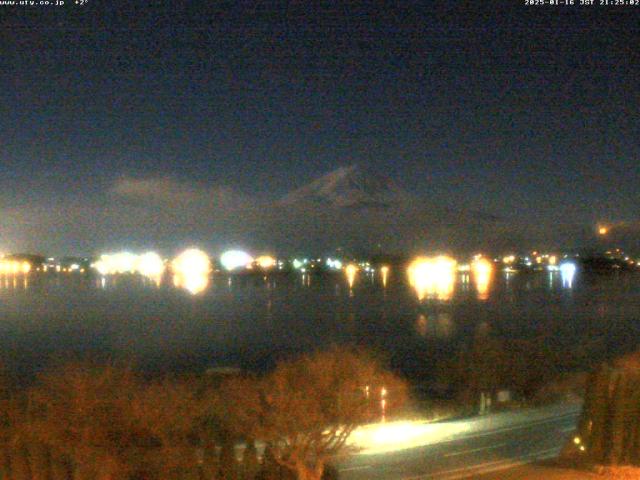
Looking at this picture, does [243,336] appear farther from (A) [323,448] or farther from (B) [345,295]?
(A) [323,448]

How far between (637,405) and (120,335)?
3413 cm

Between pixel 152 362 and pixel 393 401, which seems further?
pixel 152 362

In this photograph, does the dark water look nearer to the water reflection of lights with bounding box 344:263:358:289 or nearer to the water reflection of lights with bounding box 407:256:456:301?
the water reflection of lights with bounding box 407:256:456:301

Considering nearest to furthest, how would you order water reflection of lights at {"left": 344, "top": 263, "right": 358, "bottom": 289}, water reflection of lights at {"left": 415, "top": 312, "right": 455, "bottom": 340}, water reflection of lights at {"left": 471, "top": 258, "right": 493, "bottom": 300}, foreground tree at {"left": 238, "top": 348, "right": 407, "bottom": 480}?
1. foreground tree at {"left": 238, "top": 348, "right": 407, "bottom": 480}
2. water reflection of lights at {"left": 415, "top": 312, "right": 455, "bottom": 340}
3. water reflection of lights at {"left": 344, "top": 263, "right": 358, "bottom": 289}
4. water reflection of lights at {"left": 471, "top": 258, "right": 493, "bottom": 300}

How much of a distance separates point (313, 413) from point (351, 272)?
93.7m

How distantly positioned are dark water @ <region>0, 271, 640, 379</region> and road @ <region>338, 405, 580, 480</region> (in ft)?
39.3

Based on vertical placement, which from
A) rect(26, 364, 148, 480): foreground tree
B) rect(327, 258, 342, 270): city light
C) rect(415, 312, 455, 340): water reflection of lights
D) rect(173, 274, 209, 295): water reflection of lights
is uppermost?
rect(327, 258, 342, 270): city light

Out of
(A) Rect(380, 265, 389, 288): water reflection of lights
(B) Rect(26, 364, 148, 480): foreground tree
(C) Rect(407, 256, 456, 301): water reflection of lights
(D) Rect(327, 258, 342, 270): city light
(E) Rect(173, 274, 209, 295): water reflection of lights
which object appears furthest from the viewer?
(D) Rect(327, 258, 342, 270): city light

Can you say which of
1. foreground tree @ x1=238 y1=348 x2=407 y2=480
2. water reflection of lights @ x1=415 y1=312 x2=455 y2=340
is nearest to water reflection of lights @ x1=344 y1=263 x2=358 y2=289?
water reflection of lights @ x1=415 y1=312 x2=455 y2=340

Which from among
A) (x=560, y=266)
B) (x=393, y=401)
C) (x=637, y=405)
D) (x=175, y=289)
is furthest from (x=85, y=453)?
(x=560, y=266)

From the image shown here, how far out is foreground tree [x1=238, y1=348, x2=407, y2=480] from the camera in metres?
8.78

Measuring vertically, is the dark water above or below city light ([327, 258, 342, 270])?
below

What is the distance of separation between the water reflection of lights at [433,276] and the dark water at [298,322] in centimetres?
156

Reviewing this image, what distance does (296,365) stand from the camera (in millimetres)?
10820
